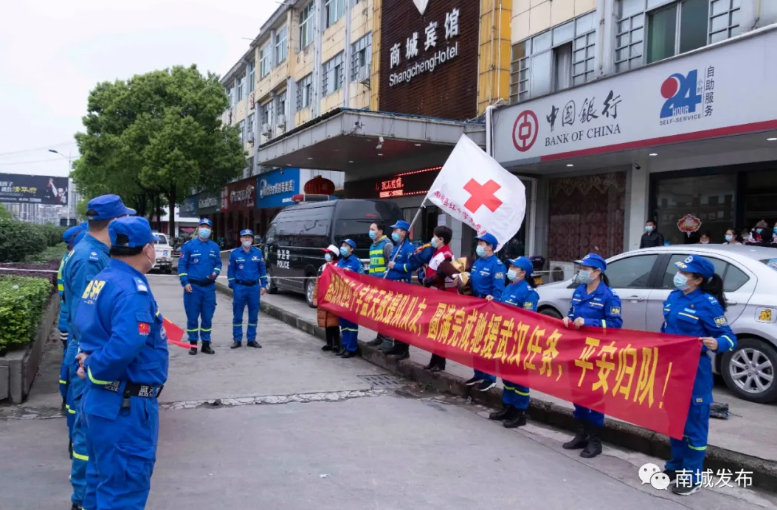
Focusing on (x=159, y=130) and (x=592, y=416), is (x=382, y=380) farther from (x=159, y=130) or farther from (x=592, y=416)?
(x=159, y=130)

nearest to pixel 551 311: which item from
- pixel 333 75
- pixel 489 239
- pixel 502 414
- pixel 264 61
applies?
pixel 489 239

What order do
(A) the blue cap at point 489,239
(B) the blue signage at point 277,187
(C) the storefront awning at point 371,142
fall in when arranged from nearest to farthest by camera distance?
(A) the blue cap at point 489,239 → (C) the storefront awning at point 371,142 → (B) the blue signage at point 277,187

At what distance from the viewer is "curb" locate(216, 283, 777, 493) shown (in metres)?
4.45

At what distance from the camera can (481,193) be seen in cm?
752

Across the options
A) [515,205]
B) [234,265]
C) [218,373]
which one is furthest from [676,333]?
[234,265]

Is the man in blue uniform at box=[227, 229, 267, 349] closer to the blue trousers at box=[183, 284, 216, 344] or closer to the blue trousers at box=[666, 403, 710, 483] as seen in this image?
the blue trousers at box=[183, 284, 216, 344]

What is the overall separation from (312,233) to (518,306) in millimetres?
8058

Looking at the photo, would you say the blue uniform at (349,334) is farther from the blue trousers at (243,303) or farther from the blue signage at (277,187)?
the blue signage at (277,187)

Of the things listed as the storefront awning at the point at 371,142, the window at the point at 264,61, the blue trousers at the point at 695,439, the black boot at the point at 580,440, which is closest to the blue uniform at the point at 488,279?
the black boot at the point at 580,440

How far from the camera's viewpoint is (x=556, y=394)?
533cm


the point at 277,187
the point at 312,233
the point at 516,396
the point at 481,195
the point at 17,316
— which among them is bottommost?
the point at 516,396

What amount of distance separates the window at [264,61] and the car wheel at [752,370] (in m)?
33.8

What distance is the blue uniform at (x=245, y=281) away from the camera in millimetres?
9203

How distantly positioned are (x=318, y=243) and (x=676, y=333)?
9.38 meters
